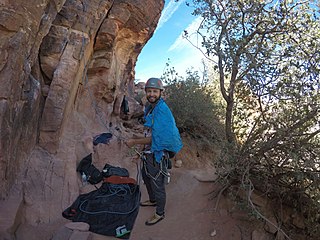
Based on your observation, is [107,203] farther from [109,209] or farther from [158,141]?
[158,141]

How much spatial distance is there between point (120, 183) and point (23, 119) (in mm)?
2107

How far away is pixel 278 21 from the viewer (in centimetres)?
502

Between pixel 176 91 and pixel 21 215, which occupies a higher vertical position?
pixel 176 91

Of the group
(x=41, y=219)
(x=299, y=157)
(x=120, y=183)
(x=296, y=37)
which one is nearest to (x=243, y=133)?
(x=299, y=157)

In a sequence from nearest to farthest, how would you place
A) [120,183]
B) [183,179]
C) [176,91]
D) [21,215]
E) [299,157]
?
1. [299,157]
2. [21,215]
3. [120,183]
4. [183,179]
5. [176,91]

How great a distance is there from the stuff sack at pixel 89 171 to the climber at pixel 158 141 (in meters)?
1.63

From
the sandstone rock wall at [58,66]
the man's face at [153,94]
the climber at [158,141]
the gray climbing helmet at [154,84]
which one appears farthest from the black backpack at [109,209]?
the gray climbing helmet at [154,84]

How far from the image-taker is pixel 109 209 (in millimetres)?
4941

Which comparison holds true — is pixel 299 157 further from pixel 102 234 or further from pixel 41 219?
pixel 41 219

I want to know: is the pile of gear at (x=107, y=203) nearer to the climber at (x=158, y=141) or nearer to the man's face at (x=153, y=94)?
the climber at (x=158, y=141)

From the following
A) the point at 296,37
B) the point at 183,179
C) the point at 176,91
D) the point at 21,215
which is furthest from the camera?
the point at 176,91

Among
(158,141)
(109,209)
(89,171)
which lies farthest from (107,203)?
(158,141)

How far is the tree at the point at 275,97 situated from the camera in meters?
4.24

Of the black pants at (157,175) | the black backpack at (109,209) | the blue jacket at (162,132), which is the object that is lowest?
the black backpack at (109,209)
